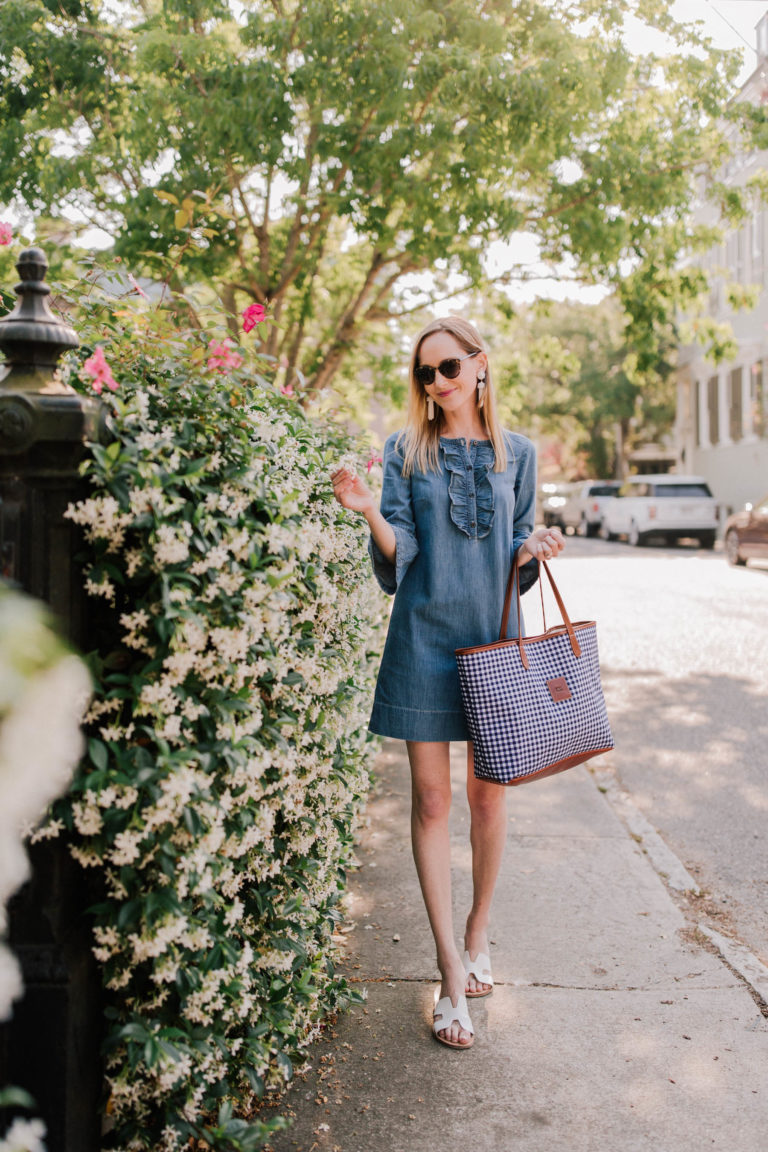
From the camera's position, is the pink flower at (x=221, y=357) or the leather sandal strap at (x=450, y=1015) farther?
the leather sandal strap at (x=450, y=1015)

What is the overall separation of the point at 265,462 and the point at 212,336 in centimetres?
70

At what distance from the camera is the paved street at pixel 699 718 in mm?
4561

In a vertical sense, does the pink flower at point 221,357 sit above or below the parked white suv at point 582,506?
below

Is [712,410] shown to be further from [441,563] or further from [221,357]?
[221,357]

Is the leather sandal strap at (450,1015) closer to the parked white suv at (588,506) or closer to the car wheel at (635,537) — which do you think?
the car wheel at (635,537)

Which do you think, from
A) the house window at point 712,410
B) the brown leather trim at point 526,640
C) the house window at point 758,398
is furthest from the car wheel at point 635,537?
the brown leather trim at point 526,640

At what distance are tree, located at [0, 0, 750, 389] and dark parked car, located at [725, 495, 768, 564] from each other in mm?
7346

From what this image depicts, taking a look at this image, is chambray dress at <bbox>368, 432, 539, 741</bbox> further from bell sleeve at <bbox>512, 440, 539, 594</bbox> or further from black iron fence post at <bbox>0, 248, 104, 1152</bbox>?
black iron fence post at <bbox>0, 248, 104, 1152</bbox>

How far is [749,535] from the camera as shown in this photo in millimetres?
17312

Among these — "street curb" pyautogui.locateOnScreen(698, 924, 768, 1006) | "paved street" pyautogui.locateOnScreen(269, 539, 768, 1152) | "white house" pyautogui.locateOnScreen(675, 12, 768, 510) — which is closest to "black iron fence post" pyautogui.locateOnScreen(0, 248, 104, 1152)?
"paved street" pyautogui.locateOnScreen(269, 539, 768, 1152)

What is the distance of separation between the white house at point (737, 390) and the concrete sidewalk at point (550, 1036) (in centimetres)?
2325

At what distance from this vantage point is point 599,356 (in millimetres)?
42844

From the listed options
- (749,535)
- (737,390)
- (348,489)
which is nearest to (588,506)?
(737,390)

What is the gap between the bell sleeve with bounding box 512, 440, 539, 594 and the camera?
324cm
